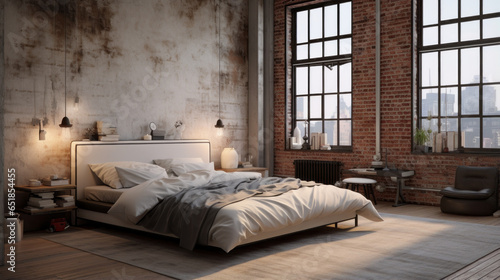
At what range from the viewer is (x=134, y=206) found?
5.51 meters

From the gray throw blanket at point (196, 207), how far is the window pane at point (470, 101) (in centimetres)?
360

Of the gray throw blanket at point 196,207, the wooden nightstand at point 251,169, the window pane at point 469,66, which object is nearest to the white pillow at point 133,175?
the gray throw blanket at point 196,207

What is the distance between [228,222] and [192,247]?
487 millimetres

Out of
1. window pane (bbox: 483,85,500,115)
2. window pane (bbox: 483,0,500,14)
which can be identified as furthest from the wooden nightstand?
window pane (bbox: 483,0,500,14)

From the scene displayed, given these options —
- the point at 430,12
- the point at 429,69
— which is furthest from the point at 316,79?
the point at 430,12

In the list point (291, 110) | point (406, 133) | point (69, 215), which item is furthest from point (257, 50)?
point (69, 215)

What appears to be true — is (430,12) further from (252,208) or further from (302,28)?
(252,208)

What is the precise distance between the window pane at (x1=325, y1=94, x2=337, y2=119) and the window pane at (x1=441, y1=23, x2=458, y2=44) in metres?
2.16

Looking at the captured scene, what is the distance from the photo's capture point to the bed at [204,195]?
4844 millimetres

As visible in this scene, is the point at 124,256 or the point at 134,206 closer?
the point at 124,256

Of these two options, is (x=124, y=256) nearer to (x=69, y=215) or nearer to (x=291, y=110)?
(x=69, y=215)

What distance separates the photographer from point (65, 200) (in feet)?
21.0

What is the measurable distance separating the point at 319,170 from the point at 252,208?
4.52 m

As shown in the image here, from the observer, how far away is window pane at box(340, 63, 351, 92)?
30.0 ft
